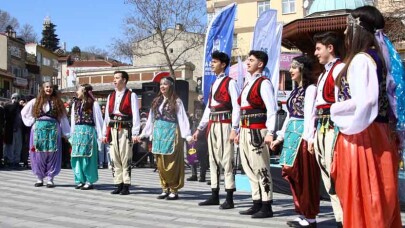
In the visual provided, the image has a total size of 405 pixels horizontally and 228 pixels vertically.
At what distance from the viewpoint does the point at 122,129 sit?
755 centimetres

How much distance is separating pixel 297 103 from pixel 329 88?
1.00 m

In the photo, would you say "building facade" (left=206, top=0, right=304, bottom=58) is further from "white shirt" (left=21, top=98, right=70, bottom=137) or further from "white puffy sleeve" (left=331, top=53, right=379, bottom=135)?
"white puffy sleeve" (left=331, top=53, right=379, bottom=135)

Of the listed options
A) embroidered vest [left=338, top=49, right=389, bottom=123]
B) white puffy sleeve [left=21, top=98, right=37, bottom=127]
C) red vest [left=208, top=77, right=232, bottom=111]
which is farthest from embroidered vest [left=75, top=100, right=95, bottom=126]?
embroidered vest [left=338, top=49, right=389, bottom=123]

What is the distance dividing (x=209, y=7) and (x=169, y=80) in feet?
113

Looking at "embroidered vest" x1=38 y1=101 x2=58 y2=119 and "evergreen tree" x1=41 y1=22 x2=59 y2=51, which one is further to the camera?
"evergreen tree" x1=41 y1=22 x2=59 y2=51

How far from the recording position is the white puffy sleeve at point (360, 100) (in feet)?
10.6

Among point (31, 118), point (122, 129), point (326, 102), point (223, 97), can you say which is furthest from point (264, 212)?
point (31, 118)

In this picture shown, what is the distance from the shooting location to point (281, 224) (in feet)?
17.8

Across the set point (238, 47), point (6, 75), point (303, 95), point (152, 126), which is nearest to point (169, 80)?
point (152, 126)

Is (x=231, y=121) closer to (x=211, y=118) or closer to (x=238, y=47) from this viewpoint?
(x=211, y=118)

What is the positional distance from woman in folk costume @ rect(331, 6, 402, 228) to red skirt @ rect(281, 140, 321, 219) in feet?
5.69

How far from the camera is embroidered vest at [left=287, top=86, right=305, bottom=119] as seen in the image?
5398mm

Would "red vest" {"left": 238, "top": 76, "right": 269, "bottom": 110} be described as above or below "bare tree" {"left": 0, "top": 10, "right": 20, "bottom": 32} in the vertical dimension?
below

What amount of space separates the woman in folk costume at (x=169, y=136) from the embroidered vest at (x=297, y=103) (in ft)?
6.80
